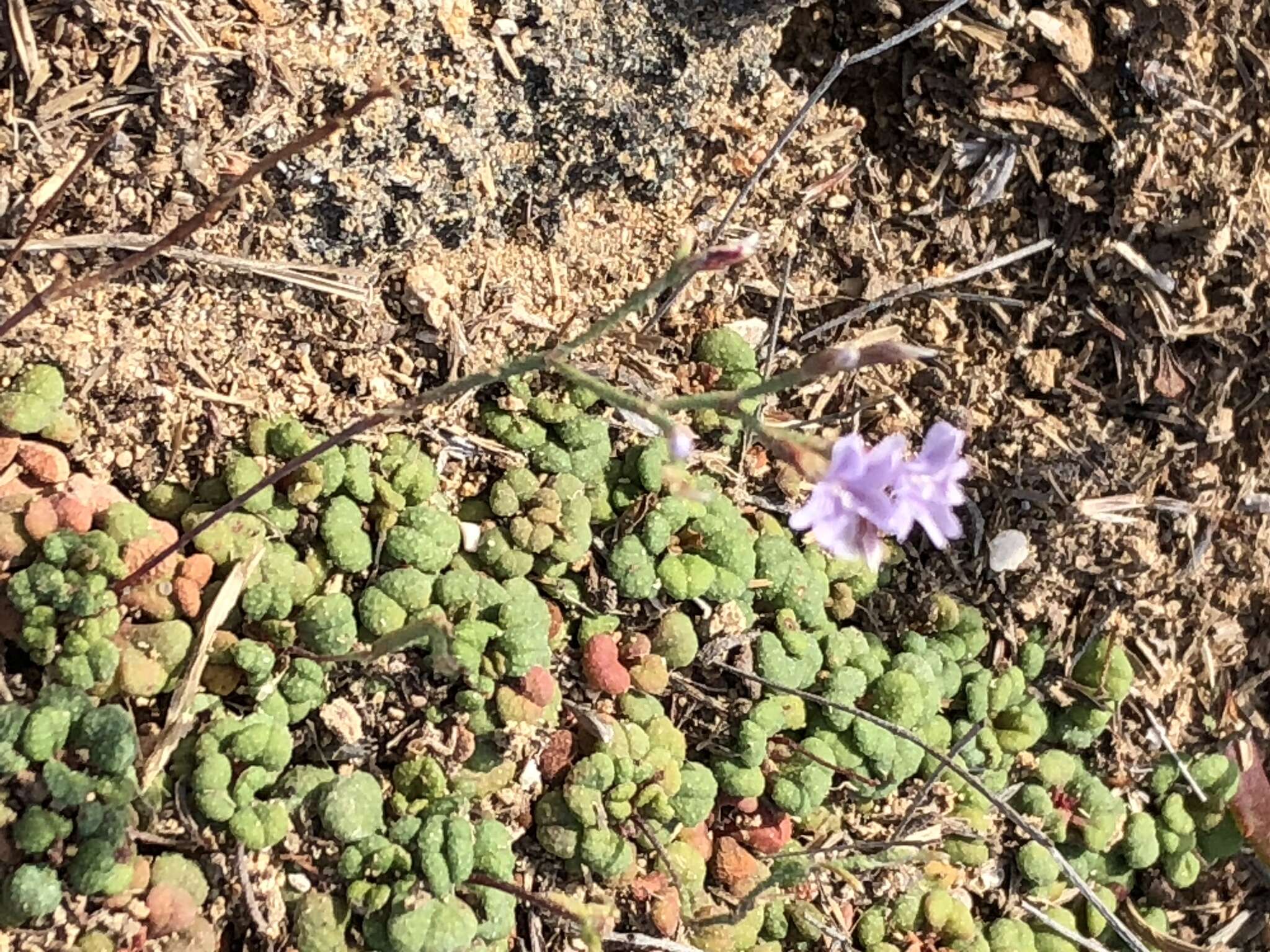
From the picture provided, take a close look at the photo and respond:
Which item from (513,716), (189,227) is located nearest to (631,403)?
(189,227)

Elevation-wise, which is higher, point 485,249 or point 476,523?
point 485,249

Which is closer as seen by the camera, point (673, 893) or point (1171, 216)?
point (673, 893)

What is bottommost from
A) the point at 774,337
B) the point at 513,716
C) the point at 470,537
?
the point at 513,716

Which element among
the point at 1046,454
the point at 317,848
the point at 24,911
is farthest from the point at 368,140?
the point at 1046,454

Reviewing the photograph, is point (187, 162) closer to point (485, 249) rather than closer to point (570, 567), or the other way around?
point (485, 249)

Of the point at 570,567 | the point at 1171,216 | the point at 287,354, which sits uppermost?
the point at 1171,216

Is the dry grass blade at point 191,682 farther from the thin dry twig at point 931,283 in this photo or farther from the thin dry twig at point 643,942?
the thin dry twig at point 931,283

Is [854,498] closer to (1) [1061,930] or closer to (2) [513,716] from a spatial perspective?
(2) [513,716]

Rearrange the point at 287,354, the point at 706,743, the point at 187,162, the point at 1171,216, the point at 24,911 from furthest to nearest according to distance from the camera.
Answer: the point at 1171,216 < the point at 706,743 < the point at 287,354 < the point at 187,162 < the point at 24,911
